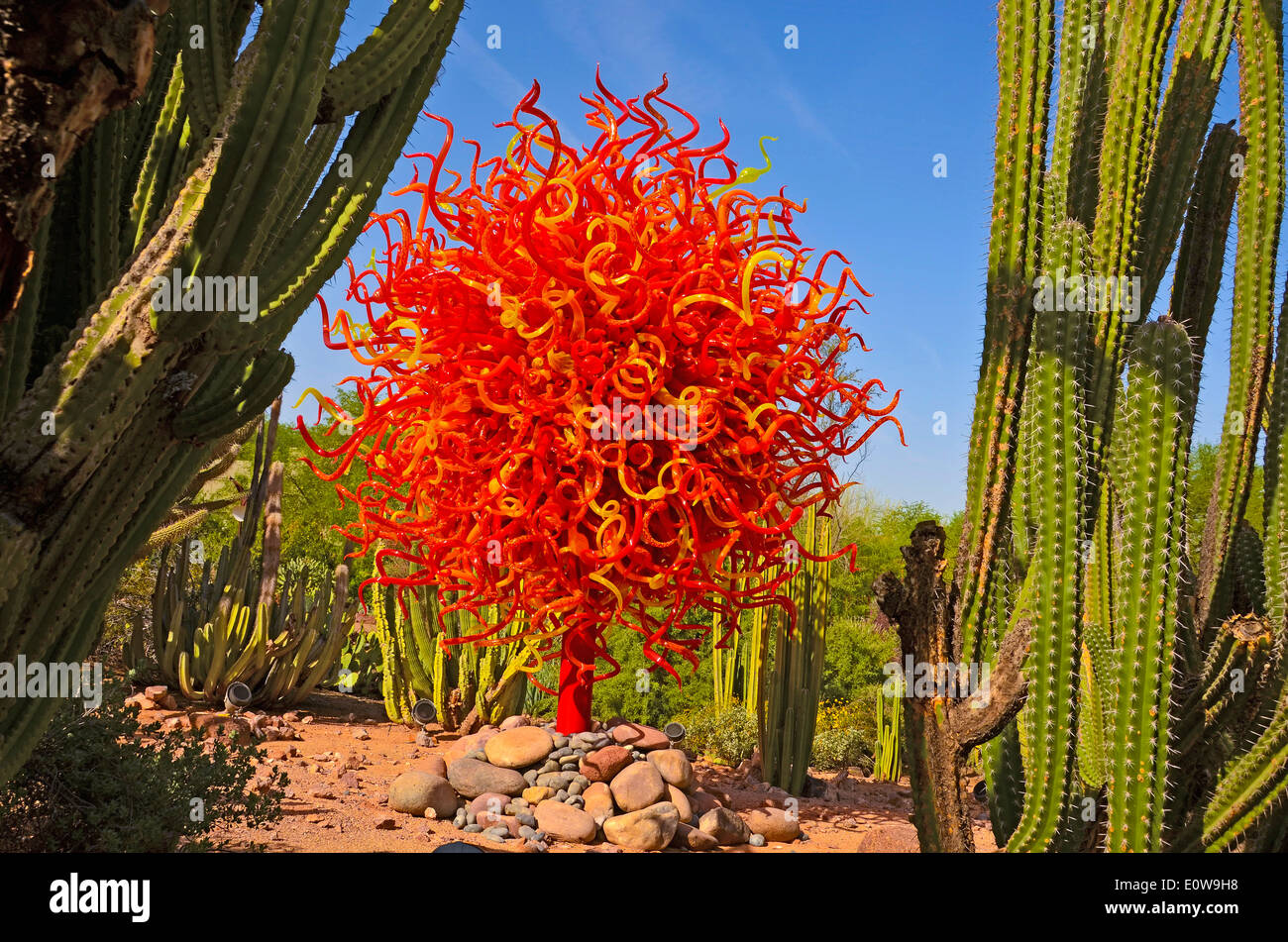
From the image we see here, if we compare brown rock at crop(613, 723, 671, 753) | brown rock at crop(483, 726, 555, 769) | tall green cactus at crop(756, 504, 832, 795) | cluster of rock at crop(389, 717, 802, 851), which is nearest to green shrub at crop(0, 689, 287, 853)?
cluster of rock at crop(389, 717, 802, 851)

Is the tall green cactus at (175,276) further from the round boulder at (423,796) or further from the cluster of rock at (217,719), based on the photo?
the cluster of rock at (217,719)

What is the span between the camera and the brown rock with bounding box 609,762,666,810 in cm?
501

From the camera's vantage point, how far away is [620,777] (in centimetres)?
Result: 508

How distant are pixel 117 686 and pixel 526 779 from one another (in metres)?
2.21

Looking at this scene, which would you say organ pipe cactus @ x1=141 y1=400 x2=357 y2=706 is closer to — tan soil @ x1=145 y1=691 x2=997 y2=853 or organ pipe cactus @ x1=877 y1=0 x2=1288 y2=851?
tan soil @ x1=145 y1=691 x2=997 y2=853

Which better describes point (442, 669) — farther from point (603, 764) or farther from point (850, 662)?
point (850, 662)

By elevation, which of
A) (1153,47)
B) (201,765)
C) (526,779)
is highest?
(1153,47)

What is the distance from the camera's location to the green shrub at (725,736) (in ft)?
Result: 24.7

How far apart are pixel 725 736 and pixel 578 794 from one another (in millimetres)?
2781

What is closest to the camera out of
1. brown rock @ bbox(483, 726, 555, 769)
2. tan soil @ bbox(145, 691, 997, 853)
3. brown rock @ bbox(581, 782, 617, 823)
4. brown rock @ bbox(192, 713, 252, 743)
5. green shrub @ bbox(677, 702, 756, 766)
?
tan soil @ bbox(145, 691, 997, 853)

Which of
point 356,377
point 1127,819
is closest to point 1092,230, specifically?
point 1127,819

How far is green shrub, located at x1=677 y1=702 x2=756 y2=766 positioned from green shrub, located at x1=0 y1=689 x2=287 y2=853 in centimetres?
411

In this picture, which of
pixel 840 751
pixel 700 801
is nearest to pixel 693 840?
pixel 700 801

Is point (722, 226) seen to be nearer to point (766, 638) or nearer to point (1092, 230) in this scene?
point (1092, 230)
